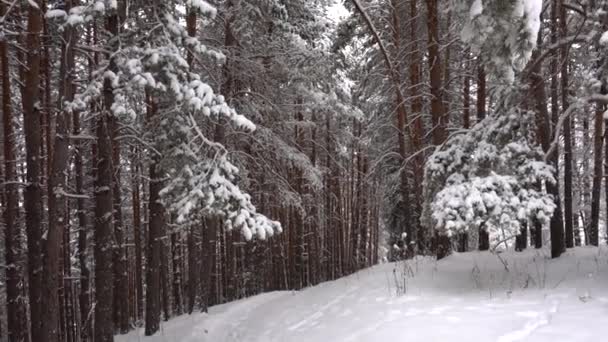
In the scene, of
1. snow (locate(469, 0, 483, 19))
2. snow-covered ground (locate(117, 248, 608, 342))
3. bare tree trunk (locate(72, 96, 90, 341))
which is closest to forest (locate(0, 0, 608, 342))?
snow (locate(469, 0, 483, 19))

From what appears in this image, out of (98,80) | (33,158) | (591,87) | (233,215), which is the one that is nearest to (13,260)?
(33,158)

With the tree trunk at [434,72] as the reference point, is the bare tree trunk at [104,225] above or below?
below

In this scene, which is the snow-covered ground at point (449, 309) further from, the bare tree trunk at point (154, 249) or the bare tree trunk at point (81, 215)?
the bare tree trunk at point (81, 215)

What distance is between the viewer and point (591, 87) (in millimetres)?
6797

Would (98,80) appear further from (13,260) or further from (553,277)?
(553,277)

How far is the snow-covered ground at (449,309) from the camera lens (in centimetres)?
477

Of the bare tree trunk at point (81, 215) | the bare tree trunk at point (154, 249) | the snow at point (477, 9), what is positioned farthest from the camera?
the bare tree trunk at point (81, 215)

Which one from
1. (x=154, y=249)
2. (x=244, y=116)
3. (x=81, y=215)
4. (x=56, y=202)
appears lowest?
(x=154, y=249)

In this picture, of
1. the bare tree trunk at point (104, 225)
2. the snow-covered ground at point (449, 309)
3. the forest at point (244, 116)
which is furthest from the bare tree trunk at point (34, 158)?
the snow-covered ground at point (449, 309)

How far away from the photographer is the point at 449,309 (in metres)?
5.72

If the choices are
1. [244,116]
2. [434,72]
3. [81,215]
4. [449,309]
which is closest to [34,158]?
[244,116]

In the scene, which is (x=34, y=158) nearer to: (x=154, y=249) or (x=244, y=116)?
(x=154, y=249)

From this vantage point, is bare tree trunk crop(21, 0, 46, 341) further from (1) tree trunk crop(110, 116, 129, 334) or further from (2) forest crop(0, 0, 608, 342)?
(1) tree trunk crop(110, 116, 129, 334)

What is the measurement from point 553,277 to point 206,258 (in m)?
7.42
